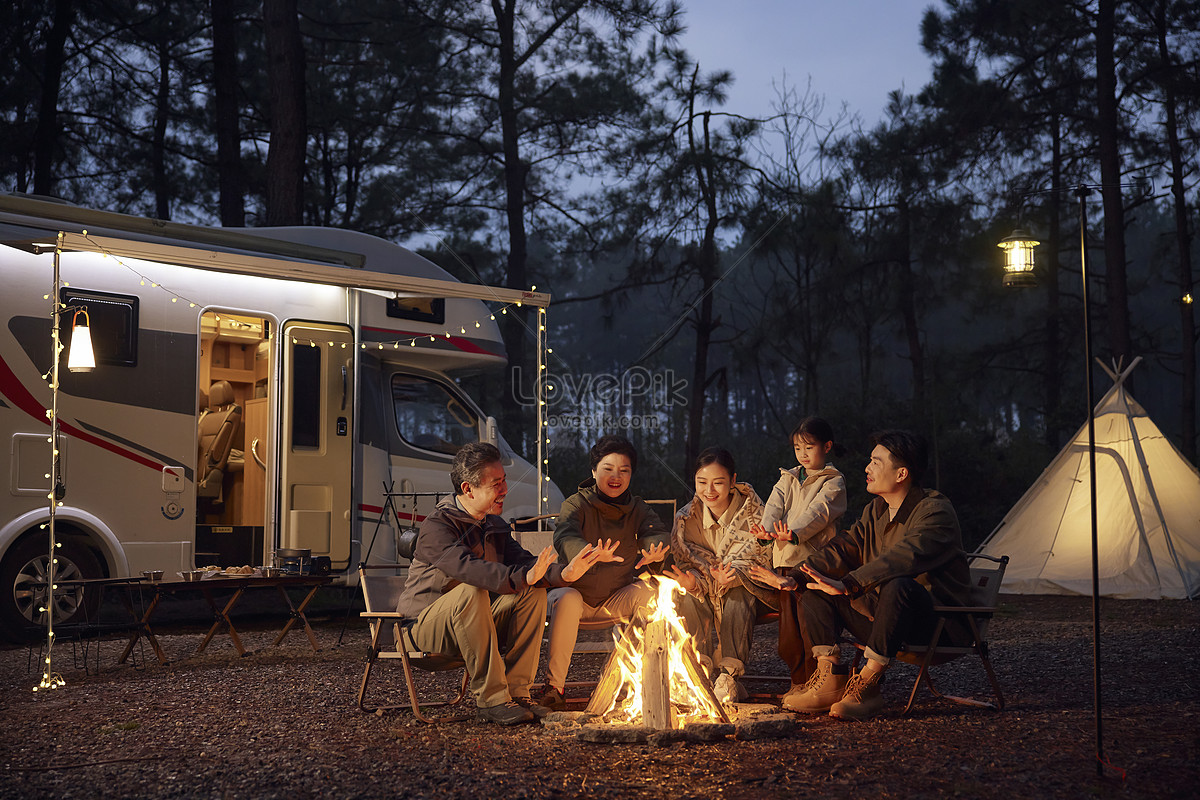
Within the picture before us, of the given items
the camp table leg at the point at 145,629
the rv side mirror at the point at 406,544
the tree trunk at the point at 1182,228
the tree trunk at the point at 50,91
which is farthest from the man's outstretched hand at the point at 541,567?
the tree trunk at the point at 1182,228

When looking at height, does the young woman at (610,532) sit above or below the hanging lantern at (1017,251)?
below

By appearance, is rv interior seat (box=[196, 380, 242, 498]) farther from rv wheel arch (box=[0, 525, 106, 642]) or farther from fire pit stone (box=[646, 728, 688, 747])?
fire pit stone (box=[646, 728, 688, 747])

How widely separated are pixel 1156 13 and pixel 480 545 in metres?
13.1

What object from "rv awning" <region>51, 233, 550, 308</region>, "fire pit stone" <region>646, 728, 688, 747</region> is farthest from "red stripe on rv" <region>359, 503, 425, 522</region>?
"fire pit stone" <region>646, 728, 688, 747</region>

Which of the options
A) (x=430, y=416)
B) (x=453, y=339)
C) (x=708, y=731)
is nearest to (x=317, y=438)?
(x=430, y=416)

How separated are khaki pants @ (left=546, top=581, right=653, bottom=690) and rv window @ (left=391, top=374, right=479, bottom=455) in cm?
377

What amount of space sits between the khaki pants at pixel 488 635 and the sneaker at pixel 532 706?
3 centimetres

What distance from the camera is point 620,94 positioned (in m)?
14.9

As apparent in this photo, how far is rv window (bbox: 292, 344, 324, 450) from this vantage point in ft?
25.0

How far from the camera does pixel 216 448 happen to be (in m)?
8.21

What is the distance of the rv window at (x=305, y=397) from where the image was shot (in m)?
7.61

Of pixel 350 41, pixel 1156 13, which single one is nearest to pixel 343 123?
pixel 350 41

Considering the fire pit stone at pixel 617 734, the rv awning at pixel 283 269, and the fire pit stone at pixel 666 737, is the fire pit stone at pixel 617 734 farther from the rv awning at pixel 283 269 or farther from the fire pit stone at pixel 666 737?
the rv awning at pixel 283 269

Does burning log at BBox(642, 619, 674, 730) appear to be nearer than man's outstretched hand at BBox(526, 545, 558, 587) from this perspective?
Yes
